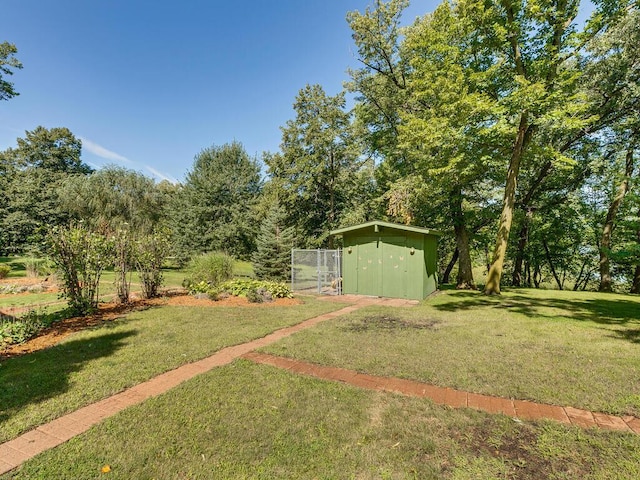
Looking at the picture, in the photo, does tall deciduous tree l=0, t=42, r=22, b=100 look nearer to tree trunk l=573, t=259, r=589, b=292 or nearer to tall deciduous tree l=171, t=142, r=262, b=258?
tall deciduous tree l=171, t=142, r=262, b=258

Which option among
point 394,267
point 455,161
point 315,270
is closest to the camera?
point 394,267

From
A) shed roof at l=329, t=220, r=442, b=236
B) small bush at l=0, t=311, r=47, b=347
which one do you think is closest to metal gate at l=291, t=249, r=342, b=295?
shed roof at l=329, t=220, r=442, b=236

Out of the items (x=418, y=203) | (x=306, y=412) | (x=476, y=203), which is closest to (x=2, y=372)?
(x=306, y=412)

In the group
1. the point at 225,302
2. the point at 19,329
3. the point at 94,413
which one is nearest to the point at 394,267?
the point at 225,302

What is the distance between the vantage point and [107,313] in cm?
742

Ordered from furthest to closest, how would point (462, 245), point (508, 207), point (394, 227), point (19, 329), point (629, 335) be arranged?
point (462, 245) → point (508, 207) → point (394, 227) → point (629, 335) → point (19, 329)

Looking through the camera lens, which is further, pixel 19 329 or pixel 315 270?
pixel 315 270

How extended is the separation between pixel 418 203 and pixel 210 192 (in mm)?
16096

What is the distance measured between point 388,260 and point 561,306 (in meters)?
5.12

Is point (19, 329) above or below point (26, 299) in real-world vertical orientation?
below

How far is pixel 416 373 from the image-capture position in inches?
159

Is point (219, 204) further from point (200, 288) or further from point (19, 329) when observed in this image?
point (19, 329)

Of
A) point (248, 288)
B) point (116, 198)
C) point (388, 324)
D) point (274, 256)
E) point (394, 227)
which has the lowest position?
point (388, 324)

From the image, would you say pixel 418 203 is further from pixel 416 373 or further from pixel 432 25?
pixel 416 373
